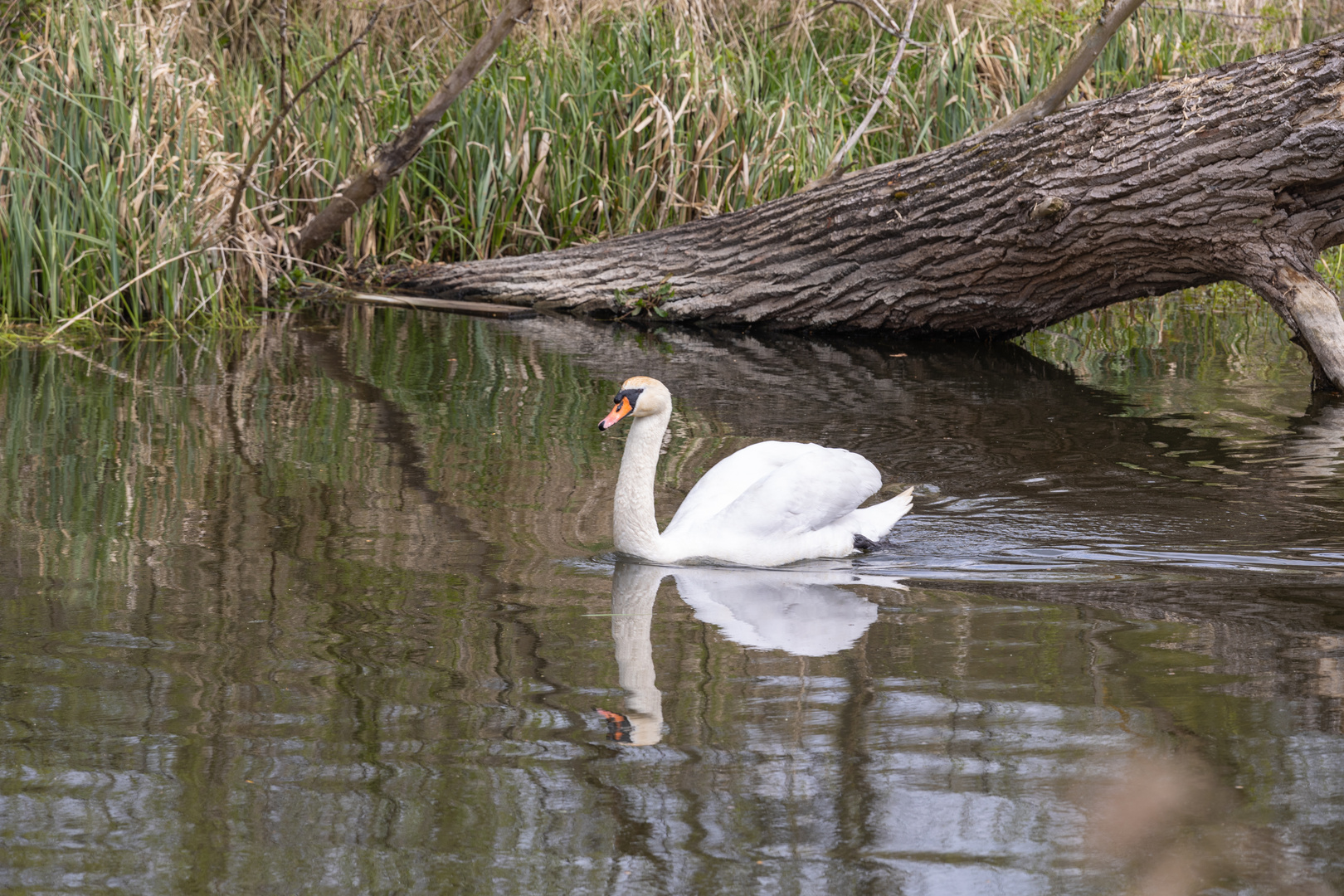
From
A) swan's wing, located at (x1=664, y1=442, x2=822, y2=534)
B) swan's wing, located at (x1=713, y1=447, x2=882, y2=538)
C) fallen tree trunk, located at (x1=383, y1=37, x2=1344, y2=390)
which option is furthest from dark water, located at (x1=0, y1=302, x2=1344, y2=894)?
fallen tree trunk, located at (x1=383, y1=37, x2=1344, y2=390)

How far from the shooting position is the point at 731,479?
492cm

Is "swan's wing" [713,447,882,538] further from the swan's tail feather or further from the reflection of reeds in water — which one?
the reflection of reeds in water

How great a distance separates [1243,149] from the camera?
725cm

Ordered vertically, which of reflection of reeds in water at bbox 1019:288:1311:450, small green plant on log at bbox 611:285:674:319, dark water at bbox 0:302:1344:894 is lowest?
dark water at bbox 0:302:1344:894

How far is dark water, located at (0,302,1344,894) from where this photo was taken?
259 cm

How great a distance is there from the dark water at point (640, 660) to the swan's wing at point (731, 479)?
266 millimetres

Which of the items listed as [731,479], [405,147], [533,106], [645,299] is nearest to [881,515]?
[731,479]

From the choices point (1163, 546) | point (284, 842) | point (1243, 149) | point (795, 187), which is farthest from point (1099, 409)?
point (284, 842)

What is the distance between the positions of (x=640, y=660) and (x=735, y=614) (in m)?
0.55

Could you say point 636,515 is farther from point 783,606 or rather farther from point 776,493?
point 783,606

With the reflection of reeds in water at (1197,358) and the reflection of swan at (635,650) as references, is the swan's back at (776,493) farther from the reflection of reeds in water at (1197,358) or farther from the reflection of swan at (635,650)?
the reflection of reeds in water at (1197,358)

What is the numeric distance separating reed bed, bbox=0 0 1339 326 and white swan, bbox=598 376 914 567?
4.75 metres

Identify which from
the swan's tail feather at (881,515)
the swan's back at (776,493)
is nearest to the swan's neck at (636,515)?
the swan's back at (776,493)

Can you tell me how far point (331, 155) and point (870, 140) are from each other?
3891 millimetres
